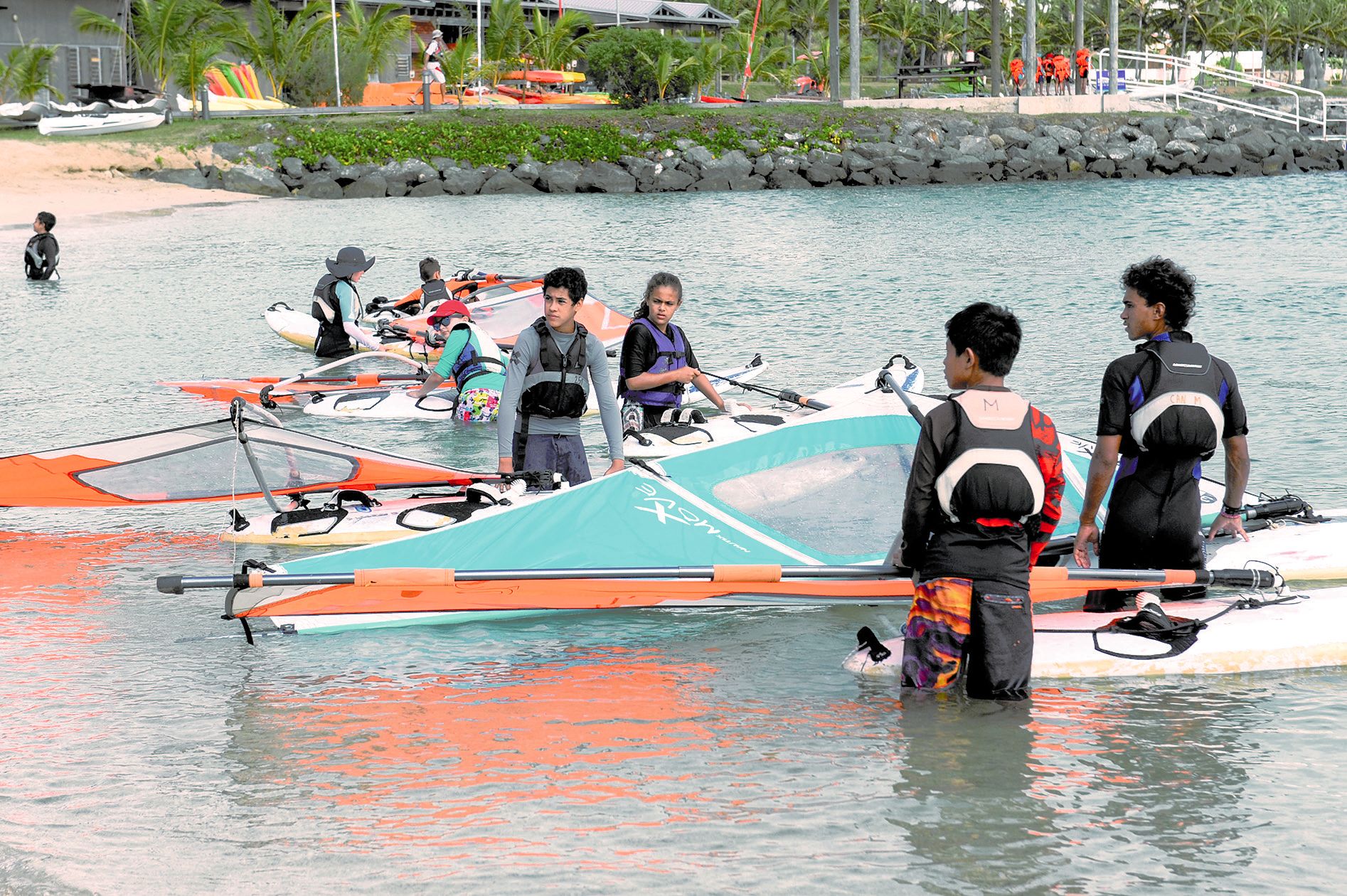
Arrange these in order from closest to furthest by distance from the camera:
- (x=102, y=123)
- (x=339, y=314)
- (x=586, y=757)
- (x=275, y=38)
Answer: (x=586, y=757), (x=339, y=314), (x=102, y=123), (x=275, y=38)

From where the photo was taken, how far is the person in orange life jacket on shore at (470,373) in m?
12.2

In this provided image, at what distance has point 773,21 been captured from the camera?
67.6 metres

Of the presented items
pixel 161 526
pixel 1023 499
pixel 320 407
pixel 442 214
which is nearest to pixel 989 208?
pixel 442 214

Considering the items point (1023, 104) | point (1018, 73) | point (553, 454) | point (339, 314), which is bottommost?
point (553, 454)

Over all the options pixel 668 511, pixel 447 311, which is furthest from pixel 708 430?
pixel 447 311

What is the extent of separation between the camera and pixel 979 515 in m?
4.98

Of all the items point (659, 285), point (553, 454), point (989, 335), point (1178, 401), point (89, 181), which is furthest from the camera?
point (89, 181)

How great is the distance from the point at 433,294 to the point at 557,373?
943cm

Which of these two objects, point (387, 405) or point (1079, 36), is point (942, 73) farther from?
point (387, 405)

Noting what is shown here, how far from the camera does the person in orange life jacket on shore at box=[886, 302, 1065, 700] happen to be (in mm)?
4914

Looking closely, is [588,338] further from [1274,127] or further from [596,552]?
[1274,127]

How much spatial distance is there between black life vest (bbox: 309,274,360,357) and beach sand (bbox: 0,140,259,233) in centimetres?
2119

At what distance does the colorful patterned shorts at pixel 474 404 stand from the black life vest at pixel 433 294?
3912mm

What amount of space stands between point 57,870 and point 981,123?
48032 mm
